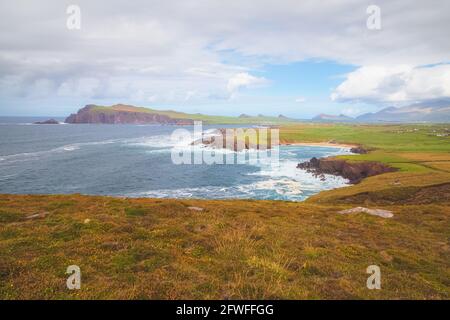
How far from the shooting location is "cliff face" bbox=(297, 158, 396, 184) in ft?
276

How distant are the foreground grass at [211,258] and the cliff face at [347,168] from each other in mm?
63505

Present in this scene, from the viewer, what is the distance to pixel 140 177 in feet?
293

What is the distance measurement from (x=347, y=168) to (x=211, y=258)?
86.9m

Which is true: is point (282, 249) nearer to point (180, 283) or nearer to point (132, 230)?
point (180, 283)

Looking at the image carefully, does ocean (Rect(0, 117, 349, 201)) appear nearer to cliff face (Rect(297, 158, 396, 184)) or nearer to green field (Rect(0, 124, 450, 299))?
cliff face (Rect(297, 158, 396, 184))

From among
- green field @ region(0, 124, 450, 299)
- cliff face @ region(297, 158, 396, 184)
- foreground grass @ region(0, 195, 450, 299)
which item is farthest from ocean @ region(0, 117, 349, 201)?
foreground grass @ region(0, 195, 450, 299)

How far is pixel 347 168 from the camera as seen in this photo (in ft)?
302

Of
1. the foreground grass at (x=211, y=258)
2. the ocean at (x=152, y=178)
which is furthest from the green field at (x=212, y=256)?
the ocean at (x=152, y=178)

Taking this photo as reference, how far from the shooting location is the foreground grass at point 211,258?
11453 mm

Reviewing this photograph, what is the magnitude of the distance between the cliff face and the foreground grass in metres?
63.5

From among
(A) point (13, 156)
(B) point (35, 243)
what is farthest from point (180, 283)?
(A) point (13, 156)

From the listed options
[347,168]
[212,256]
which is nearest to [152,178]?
[347,168]

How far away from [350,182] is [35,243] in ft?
270
